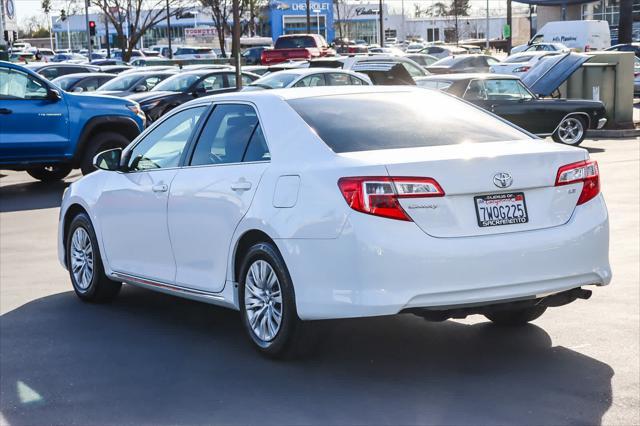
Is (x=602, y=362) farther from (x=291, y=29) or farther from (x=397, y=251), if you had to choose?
(x=291, y=29)

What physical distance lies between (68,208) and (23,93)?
8538 mm

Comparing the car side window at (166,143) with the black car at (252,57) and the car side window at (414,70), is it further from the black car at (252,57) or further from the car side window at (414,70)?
the black car at (252,57)

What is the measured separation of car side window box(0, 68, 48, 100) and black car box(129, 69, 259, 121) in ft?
23.2

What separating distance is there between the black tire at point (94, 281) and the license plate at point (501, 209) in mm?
3458

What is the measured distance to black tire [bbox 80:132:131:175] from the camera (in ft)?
57.1

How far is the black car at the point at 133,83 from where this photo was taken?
27016 mm

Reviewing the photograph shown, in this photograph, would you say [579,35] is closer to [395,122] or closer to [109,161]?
[109,161]

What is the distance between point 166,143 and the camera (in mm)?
7777

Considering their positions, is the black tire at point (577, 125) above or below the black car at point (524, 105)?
below

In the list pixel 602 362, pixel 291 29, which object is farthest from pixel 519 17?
pixel 602 362

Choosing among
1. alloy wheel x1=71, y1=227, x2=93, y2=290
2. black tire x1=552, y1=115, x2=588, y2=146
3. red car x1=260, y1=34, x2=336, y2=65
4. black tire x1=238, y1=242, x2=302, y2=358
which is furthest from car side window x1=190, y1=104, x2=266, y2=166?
red car x1=260, y1=34, x2=336, y2=65

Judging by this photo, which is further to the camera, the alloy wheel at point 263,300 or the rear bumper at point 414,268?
the alloy wheel at point 263,300

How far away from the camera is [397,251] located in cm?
579

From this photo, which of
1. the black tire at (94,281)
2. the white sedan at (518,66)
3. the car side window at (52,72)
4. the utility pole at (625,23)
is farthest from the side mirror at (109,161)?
the utility pole at (625,23)
